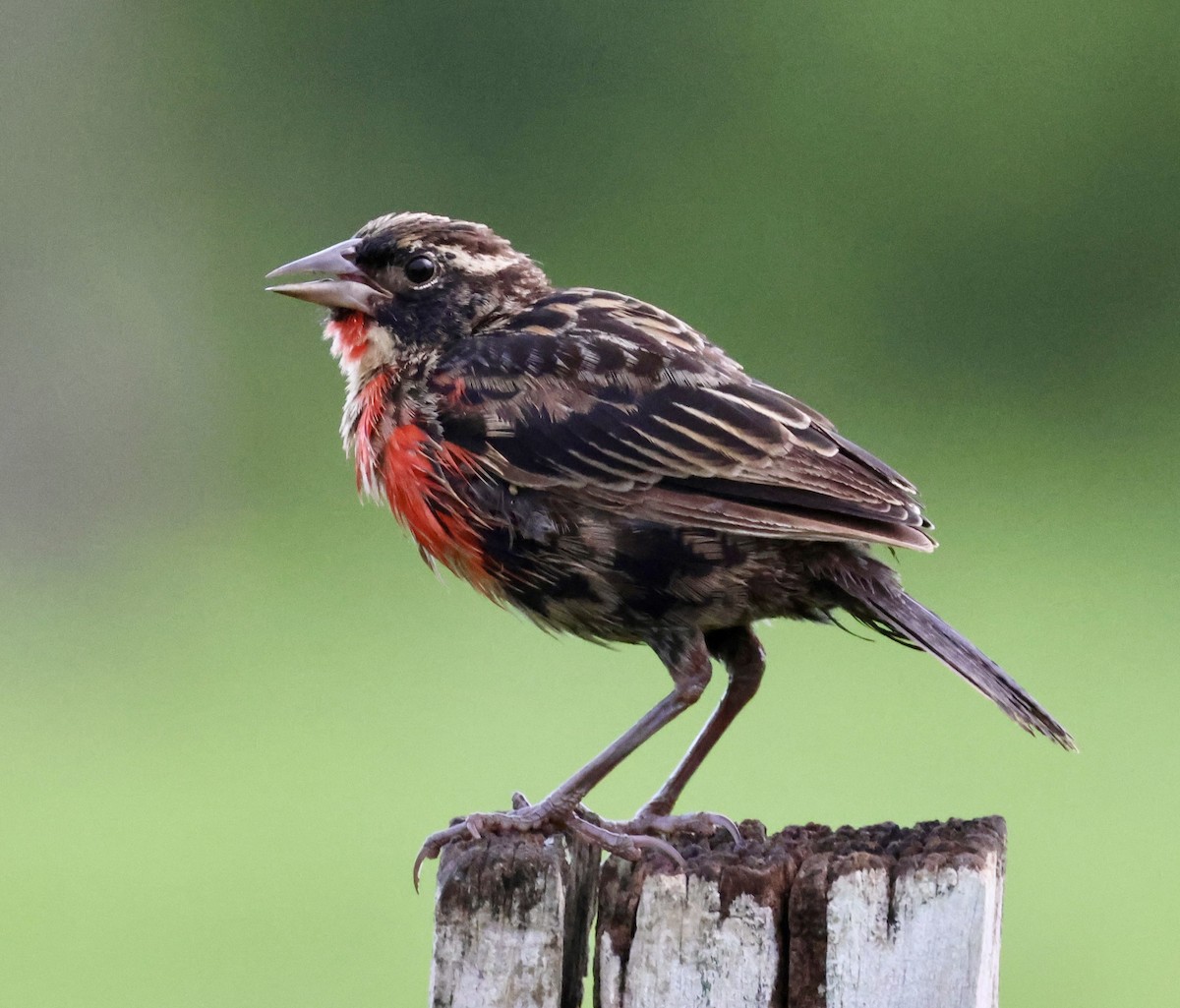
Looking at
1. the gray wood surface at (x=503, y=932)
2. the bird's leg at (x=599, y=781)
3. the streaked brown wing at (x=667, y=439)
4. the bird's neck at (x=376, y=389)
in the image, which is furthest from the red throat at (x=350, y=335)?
the gray wood surface at (x=503, y=932)

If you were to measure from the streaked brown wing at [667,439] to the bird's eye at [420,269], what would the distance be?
407 mm

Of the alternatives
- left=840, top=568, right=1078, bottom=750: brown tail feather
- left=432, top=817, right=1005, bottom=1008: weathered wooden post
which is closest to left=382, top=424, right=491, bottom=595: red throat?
left=840, top=568, right=1078, bottom=750: brown tail feather

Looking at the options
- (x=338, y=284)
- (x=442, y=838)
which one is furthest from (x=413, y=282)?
(x=442, y=838)

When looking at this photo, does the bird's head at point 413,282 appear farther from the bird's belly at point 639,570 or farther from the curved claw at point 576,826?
the curved claw at point 576,826

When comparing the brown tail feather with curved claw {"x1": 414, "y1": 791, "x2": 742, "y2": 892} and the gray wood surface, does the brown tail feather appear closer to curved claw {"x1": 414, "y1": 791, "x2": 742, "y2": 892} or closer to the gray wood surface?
curved claw {"x1": 414, "y1": 791, "x2": 742, "y2": 892}

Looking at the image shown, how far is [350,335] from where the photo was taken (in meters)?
5.98

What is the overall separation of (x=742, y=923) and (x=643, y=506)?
140 cm

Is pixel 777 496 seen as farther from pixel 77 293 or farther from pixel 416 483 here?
pixel 77 293

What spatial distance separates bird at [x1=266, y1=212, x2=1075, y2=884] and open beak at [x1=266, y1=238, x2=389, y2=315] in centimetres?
33

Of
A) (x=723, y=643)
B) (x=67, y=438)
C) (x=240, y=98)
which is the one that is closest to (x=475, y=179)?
(x=240, y=98)

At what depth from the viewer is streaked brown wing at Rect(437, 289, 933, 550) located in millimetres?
5188

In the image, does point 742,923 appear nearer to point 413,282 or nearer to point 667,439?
point 667,439

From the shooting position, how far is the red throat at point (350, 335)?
19.4 ft

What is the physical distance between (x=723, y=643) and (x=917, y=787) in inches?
230
